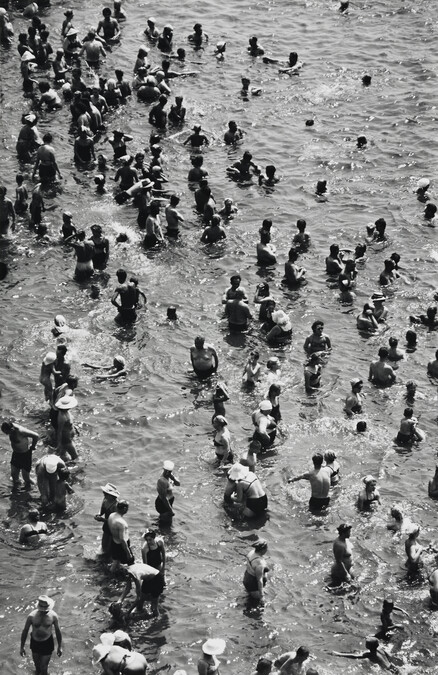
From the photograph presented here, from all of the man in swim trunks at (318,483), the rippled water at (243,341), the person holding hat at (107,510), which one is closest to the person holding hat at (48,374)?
the rippled water at (243,341)

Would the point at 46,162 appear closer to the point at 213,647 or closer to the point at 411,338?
the point at 411,338

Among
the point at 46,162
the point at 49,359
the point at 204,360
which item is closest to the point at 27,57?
the point at 46,162

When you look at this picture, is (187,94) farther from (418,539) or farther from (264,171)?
(418,539)

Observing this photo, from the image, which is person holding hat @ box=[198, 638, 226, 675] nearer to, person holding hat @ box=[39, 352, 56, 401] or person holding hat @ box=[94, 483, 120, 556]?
person holding hat @ box=[94, 483, 120, 556]

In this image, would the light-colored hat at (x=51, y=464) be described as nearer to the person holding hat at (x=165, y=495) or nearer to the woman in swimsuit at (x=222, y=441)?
the person holding hat at (x=165, y=495)

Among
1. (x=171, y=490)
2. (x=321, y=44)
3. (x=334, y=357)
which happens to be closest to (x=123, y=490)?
(x=171, y=490)

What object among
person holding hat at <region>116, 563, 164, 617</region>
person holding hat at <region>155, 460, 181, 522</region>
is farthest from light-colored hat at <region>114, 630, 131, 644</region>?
person holding hat at <region>155, 460, 181, 522</region>
